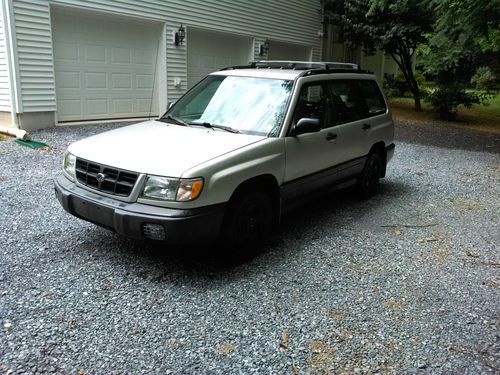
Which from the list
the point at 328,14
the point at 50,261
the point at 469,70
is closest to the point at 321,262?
the point at 50,261

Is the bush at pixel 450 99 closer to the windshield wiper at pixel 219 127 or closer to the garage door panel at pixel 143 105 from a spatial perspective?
the garage door panel at pixel 143 105

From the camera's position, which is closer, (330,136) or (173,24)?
(330,136)

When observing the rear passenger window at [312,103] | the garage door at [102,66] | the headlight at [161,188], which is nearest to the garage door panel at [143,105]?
the garage door at [102,66]

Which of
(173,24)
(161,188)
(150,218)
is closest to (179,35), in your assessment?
(173,24)

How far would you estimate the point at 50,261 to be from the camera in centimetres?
401

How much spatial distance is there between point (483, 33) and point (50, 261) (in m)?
9.85

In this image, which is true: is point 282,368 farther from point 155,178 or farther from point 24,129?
point 24,129

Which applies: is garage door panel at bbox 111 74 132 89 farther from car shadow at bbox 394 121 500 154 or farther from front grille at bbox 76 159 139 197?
front grille at bbox 76 159 139 197

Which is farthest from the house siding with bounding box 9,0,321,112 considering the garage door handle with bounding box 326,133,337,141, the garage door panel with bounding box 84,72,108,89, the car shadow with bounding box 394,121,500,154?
the garage door handle with bounding box 326,133,337,141

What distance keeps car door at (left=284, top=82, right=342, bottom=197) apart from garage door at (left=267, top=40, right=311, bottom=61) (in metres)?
11.3

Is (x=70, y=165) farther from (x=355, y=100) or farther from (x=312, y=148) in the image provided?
(x=355, y=100)

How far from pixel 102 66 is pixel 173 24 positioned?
243 centimetres

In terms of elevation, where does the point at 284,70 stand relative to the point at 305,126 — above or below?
above

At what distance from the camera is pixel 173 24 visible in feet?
39.5
